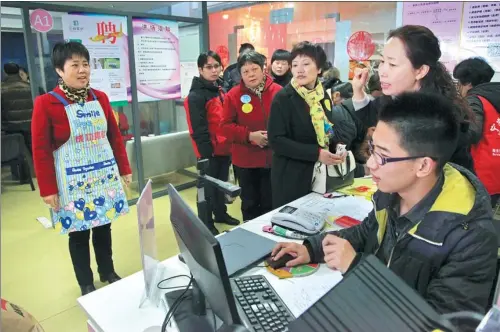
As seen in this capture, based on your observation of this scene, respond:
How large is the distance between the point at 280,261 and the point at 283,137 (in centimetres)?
95

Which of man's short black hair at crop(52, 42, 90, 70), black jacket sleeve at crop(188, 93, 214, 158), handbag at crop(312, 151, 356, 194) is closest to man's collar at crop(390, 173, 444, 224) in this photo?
handbag at crop(312, 151, 356, 194)

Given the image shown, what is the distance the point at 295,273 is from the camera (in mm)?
1263

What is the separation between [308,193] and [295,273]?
877mm

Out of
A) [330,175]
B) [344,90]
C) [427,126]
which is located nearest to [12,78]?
[344,90]

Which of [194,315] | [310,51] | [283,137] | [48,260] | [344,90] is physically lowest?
[48,260]

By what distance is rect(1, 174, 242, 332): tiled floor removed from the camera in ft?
7.32

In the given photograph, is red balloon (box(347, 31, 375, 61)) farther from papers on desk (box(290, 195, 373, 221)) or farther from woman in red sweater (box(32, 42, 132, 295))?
woman in red sweater (box(32, 42, 132, 295))

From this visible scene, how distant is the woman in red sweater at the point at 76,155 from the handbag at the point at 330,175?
1.17 meters

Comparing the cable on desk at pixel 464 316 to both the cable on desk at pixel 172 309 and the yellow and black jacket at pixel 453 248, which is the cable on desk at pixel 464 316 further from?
the cable on desk at pixel 172 309

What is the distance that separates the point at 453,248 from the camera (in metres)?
0.94

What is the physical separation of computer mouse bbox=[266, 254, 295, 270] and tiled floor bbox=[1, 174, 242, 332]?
1.38 m

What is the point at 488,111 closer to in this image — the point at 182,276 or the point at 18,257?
the point at 182,276

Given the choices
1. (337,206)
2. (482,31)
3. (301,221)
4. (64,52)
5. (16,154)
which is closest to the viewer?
(301,221)

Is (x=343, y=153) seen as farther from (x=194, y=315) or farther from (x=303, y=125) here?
(x=194, y=315)
